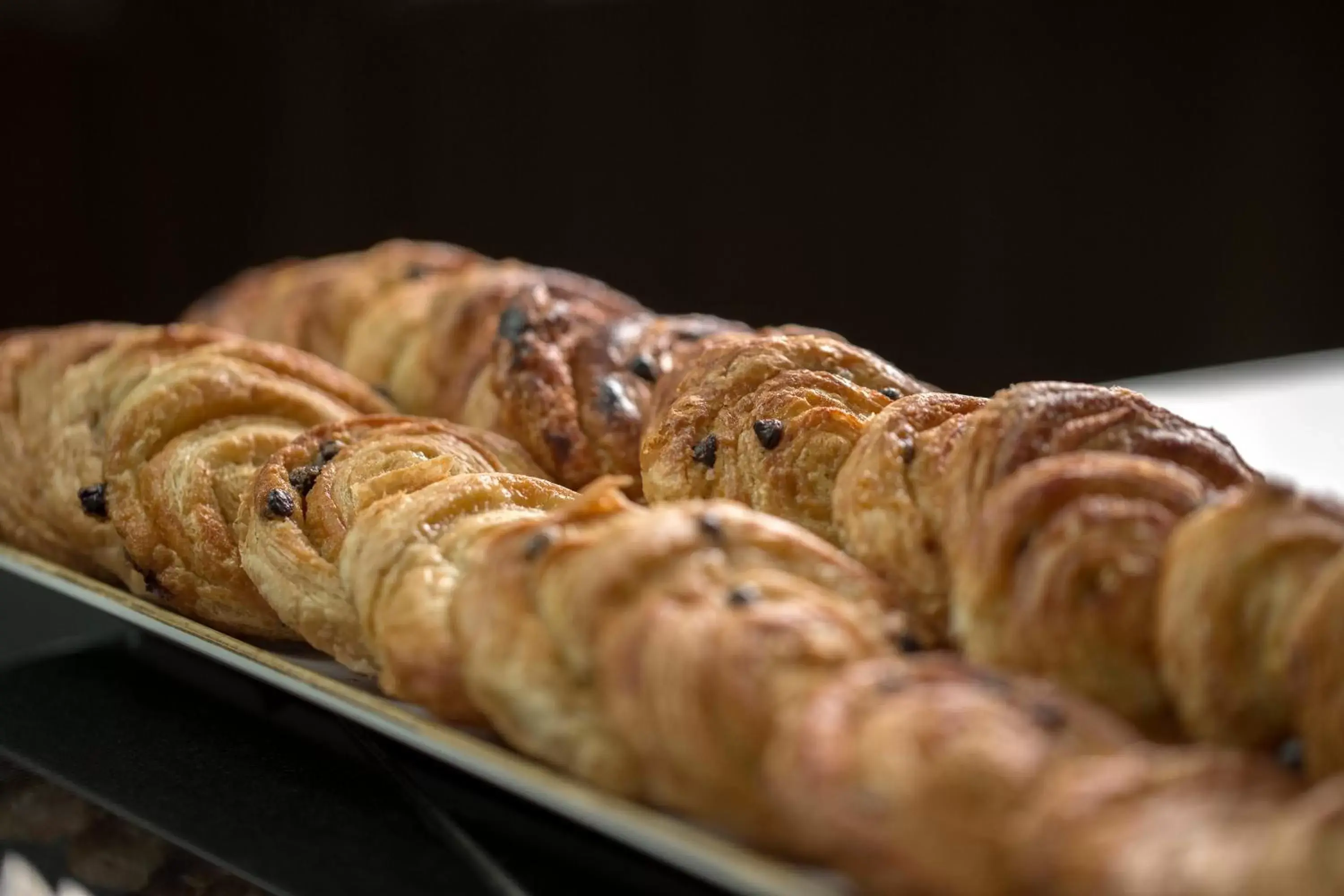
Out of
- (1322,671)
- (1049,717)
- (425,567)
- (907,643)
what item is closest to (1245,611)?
(1322,671)

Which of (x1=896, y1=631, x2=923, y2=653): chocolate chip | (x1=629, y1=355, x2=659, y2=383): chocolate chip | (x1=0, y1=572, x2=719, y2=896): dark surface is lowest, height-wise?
(x1=0, y1=572, x2=719, y2=896): dark surface

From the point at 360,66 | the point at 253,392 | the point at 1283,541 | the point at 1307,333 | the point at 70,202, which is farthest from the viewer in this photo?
the point at 1307,333

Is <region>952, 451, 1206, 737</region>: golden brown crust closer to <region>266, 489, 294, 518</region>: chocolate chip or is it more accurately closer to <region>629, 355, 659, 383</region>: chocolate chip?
<region>266, 489, 294, 518</region>: chocolate chip

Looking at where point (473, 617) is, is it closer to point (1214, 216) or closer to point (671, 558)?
point (671, 558)

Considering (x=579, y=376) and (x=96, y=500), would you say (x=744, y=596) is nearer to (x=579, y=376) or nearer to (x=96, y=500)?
(x=579, y=376)

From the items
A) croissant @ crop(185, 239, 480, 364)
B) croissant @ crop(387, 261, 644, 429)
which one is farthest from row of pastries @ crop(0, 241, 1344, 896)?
croissant @ crop(185, 239, 480, 364)

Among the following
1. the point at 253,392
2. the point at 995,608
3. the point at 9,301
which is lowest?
the point at 9,301

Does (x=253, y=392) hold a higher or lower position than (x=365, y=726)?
higher

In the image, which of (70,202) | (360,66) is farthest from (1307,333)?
(70,202)
